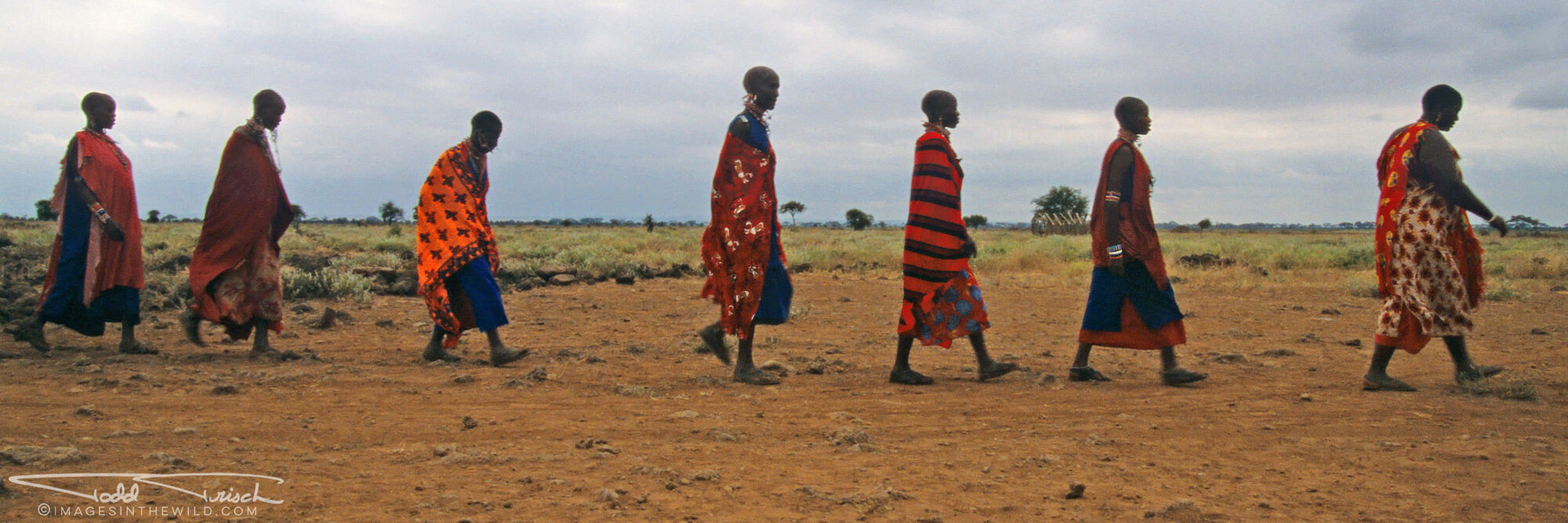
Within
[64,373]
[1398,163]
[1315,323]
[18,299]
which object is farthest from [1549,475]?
[18,299]

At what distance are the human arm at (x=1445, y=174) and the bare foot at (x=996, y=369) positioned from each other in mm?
2481

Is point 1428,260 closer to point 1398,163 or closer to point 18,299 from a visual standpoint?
point 1398,163

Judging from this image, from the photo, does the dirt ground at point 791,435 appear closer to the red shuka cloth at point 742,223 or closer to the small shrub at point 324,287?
the red shuka cloth at point 742,223

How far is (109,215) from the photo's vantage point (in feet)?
21.5

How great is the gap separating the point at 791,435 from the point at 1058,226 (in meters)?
36.1

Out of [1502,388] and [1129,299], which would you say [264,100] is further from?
[1502,388]

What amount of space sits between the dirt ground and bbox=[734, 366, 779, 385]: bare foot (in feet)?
0.44

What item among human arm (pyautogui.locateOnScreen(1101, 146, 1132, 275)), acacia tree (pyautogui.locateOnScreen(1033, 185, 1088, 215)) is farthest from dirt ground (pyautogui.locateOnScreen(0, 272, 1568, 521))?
acacia tree (pyautogui.locateOnScreen(1033, 185, 1088, 215))

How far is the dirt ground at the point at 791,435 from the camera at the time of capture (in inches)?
129

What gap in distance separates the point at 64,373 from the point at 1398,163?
7.93 meters

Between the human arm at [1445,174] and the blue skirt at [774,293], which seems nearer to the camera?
the human arm at [1445,174]

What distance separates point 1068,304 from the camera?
37.9 ft

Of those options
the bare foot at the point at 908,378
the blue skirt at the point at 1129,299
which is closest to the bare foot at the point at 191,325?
the bare foot at the point at 908,378

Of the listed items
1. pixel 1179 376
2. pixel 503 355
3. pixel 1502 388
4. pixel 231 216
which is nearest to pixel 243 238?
pixel 231 216
